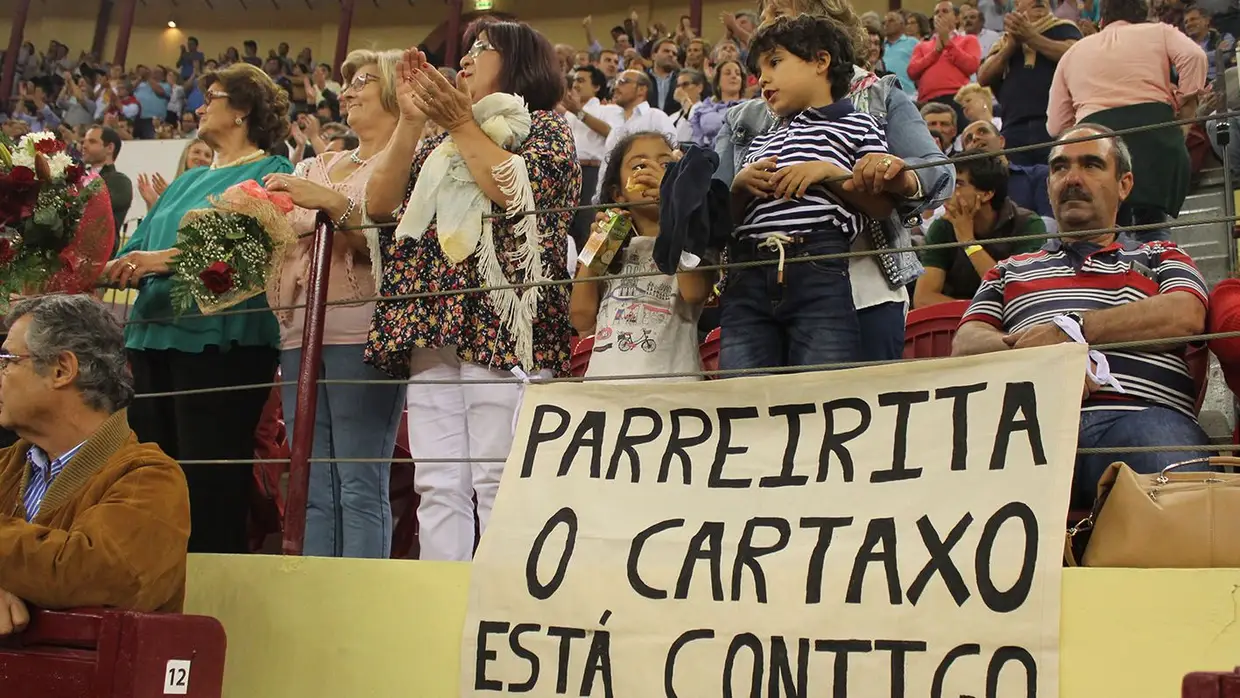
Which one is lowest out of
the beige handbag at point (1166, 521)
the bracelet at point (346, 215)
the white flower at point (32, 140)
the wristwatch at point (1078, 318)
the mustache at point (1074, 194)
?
the beige handbag at point (1166, 521)

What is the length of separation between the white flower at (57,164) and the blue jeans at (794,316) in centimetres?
210

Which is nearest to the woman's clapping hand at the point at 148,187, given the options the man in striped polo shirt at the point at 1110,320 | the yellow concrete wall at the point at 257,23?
the man in striped polo shirt at the point at 1110,320

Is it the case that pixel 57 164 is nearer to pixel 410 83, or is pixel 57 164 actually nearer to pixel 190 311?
pixel 190 311

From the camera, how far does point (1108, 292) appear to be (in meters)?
3.40

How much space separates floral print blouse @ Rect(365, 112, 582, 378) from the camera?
3.76 meters

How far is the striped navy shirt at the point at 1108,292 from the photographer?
10.8ft

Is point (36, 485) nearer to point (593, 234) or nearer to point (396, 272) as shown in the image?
point (396, 272)

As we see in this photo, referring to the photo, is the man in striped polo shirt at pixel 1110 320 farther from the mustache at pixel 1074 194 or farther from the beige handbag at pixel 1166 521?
the beige handbag at pixel 1166 521

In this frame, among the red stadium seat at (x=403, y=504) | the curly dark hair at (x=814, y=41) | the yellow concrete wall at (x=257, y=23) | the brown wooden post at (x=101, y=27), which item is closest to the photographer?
the curly dark hair at (x=814, y=41)

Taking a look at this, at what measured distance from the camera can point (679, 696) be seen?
110 inches

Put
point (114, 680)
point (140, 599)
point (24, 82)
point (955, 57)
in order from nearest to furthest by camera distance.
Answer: point (114, 680) < point (140, 599) < point (955, 57) < point (24, 82)

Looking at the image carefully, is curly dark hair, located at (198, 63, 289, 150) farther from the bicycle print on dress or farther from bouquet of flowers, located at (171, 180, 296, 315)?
the bicycle print on dress

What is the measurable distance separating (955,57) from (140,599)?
A: 295 inches

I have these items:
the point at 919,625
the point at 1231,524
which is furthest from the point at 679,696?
the point at 1231,524
